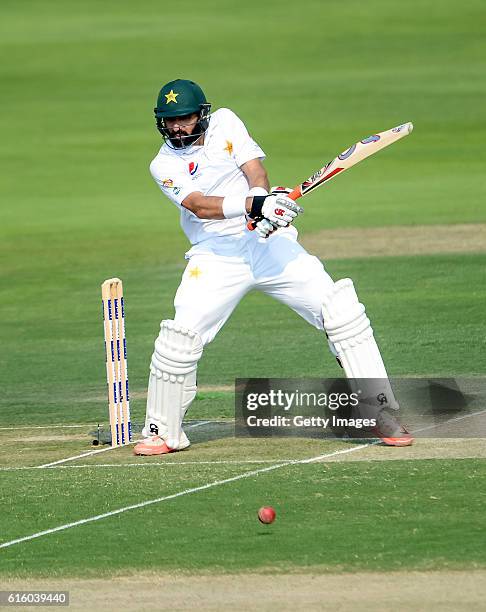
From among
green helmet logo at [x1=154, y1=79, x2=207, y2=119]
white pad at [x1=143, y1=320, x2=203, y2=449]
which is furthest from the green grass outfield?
green helmet logo at [x1=154, y1=79, x2=207, y2=119]

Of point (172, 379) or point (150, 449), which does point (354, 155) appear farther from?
point (150, 449)

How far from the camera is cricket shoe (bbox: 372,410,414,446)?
27.8 feet

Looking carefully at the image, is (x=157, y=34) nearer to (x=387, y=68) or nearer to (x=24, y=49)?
→ (x=24, y=49)

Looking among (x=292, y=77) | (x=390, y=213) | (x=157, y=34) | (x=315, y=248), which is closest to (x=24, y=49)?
(x=157, y=34)

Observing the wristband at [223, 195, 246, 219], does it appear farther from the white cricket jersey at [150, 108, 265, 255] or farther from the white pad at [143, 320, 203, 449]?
the white pad at [143, 320, 203, 449]

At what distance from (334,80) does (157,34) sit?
7.72 m

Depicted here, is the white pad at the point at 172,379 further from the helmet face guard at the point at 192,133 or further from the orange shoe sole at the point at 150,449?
the helmet face guard at the point at 192,133

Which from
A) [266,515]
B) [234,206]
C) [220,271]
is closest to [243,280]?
[220,271]

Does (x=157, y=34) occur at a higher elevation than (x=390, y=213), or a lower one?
higher

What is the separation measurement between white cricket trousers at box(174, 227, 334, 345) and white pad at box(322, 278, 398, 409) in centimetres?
11

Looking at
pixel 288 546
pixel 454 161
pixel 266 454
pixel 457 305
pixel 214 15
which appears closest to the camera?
pixel 288 546

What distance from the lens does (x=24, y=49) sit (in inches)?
1690

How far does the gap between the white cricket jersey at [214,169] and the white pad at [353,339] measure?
76 centimetres

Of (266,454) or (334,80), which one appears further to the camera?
(334,80)
